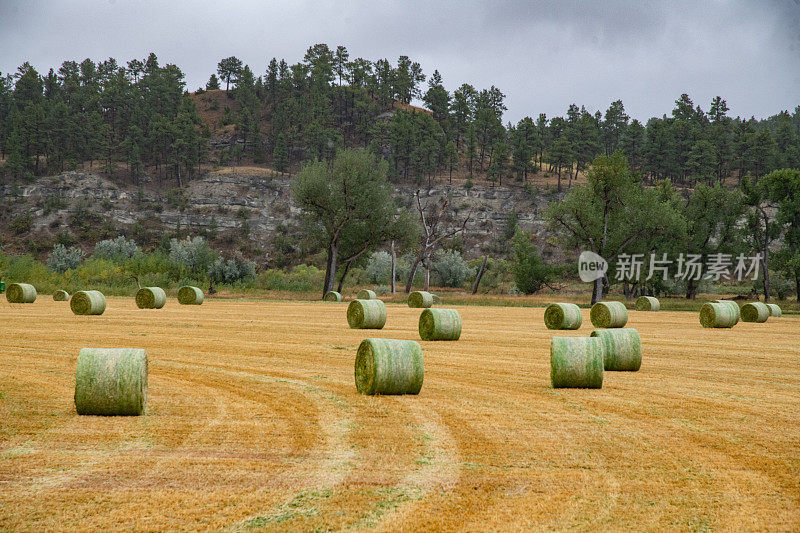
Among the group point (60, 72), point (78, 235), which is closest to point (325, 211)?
point (78, 235)

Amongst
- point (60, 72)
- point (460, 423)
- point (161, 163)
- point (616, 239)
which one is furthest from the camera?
point (60, 72)

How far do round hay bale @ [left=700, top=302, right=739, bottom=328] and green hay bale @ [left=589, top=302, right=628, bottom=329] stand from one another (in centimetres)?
434

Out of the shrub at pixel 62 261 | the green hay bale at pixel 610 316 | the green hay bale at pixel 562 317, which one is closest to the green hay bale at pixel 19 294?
the green hay bale at pixel 562 317

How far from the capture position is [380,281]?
7156 cm

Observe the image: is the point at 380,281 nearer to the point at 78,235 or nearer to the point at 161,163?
the point at 78,235

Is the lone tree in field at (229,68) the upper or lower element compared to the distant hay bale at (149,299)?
upper

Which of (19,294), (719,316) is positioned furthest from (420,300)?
(19,294)

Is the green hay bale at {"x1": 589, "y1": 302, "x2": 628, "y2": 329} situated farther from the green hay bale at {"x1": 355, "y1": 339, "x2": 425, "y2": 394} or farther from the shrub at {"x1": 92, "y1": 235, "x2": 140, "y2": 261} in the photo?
the shrub at {"x1": 92, "y1": 235, "x2": 140, "y2": 261}

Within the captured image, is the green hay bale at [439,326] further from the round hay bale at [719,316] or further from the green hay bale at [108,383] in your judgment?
the round hay bale at [719,316]

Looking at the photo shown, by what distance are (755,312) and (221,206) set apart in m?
84.4

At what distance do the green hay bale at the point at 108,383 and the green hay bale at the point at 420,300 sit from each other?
30.5 m

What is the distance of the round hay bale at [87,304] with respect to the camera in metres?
25.5

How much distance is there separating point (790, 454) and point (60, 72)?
16200cm

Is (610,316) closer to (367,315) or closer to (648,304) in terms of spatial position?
(367,315)
